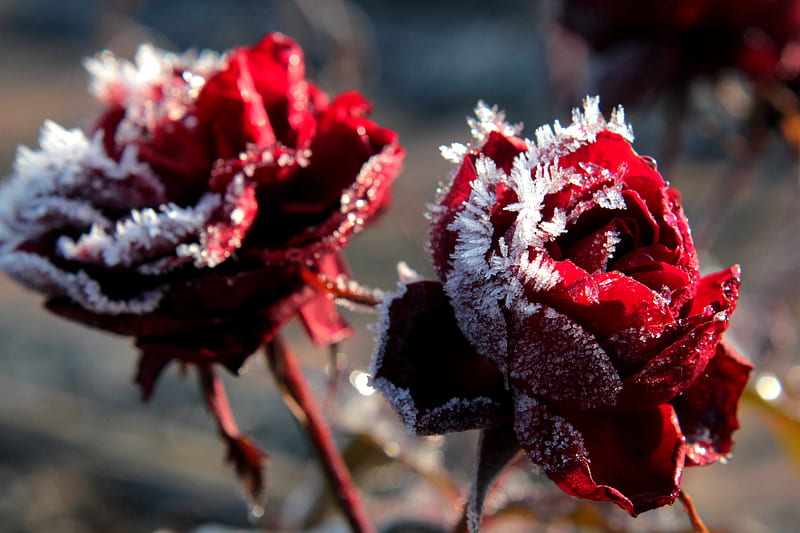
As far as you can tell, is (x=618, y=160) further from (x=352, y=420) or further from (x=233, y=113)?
(x=352, y=420)

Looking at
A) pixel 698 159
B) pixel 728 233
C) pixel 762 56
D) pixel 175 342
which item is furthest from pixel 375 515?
pixel 698 159

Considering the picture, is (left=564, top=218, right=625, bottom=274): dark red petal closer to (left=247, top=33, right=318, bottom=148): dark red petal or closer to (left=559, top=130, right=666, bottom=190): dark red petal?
(left=559, top=130, right=666, bottom=190): dark red petal

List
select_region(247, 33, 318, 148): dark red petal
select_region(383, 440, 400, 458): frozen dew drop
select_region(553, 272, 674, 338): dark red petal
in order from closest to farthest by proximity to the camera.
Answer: select_region(553, 272, 674, 338): dark red petal, select_region(247, 33, 318, 148): dark red petal, select_region(383, 440, 400, 458): frozen dew drop

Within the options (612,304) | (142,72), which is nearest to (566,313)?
(612,304)

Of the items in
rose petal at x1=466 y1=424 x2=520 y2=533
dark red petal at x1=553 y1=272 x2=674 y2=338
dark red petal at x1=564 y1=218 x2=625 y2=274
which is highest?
dark red petal at x1=564 y1=218 x2=625 y2=274

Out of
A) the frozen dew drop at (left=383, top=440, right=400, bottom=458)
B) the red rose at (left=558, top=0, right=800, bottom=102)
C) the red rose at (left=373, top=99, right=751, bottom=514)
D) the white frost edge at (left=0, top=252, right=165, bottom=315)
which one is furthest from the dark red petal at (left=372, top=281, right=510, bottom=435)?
the red rose at (left=558, top=0, right=800, bottom=102)

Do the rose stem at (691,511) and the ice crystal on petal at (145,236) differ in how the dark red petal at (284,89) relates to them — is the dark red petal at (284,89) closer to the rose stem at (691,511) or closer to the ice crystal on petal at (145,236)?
the ice crystal on petal at (145,236)
